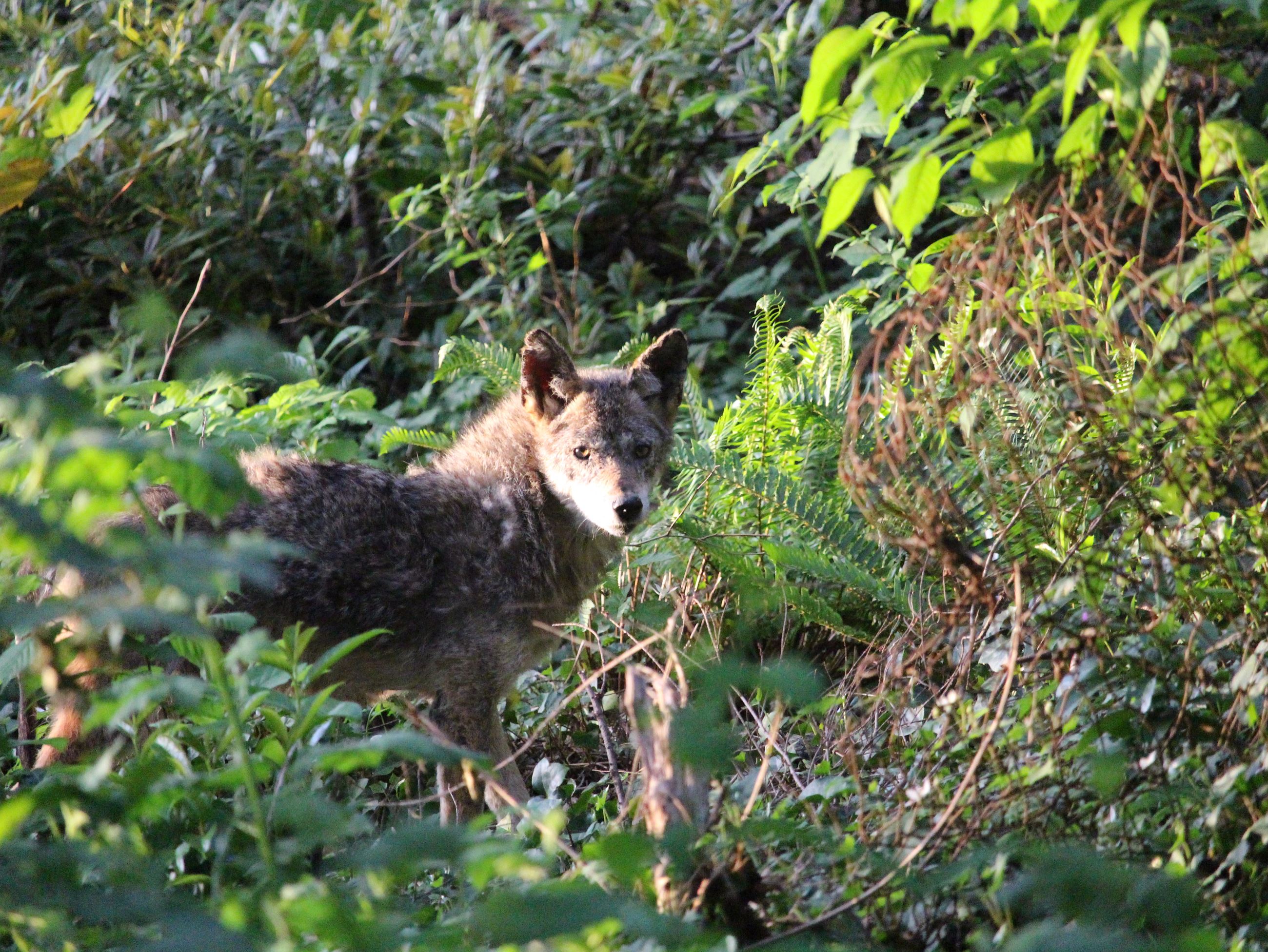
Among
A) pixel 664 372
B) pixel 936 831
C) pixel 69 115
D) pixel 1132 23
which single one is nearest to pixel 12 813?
pixel 936 831

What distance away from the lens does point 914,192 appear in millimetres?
2514

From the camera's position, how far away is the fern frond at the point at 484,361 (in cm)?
639

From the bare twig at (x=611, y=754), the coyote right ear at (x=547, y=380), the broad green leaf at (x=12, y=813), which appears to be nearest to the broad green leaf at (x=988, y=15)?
the broad green leaf at (x=12, y=813)

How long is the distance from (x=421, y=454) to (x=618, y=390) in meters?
2.01

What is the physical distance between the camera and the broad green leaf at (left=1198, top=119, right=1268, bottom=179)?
274 cm

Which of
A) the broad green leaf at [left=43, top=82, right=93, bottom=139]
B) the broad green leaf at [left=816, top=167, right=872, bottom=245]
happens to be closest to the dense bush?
the broad green leaf at [left=816, top=167, right=872, bottom=245]

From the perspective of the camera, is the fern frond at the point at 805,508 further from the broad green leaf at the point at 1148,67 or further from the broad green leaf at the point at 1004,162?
the broad green leaf at the point at 1148,67

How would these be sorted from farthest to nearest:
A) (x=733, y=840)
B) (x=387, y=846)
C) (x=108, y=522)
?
(x=108, y=522)
(x=733, y=840)
(x=387, y=846)

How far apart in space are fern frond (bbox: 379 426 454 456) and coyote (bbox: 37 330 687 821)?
0.14m

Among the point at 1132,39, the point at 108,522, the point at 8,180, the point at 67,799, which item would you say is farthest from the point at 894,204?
the point at 8,180

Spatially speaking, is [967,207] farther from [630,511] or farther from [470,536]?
[470,536]

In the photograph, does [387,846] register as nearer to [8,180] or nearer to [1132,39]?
[1132,39]

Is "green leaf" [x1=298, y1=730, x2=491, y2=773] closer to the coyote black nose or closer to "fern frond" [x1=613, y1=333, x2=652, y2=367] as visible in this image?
the coyote black nose

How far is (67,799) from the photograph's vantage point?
226cm
